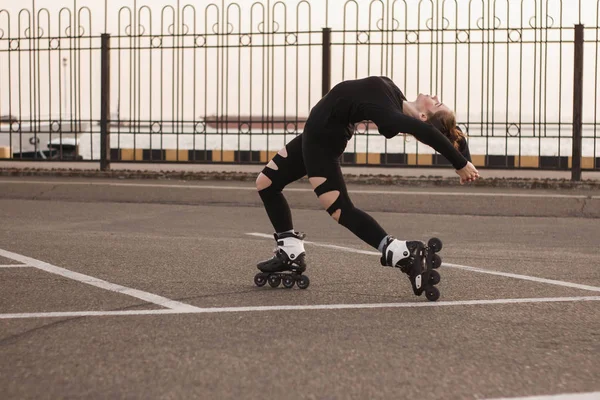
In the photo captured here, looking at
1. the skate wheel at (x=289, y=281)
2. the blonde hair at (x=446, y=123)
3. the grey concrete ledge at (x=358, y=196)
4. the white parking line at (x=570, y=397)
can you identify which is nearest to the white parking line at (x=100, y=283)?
the skate wheel at (x=289, y=281)

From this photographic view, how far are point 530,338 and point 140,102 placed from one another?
12.2m

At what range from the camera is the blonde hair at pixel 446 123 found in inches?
231

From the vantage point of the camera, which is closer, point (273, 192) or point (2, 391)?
point (2, 391)

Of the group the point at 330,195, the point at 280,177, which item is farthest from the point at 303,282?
the point at 280,177

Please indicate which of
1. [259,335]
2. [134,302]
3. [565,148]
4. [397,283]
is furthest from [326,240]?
[565,148]

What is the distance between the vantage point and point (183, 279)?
6.46 metres

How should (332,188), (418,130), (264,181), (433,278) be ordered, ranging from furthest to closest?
(264,181) → (332,188) → (433,278) → (418,130)

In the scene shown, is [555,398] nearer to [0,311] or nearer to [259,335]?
[259,335]

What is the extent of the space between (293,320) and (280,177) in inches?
58.4

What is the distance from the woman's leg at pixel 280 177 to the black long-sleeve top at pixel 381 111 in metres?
0.40

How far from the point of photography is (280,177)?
6371 mm

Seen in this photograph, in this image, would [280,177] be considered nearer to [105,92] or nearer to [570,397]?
[570,397]

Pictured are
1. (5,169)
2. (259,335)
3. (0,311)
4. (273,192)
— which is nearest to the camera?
(259,335)

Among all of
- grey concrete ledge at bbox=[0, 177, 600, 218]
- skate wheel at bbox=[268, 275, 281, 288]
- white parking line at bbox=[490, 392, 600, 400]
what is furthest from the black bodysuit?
grey concrete ledge at bbox=[0, 177, 600, 218]
